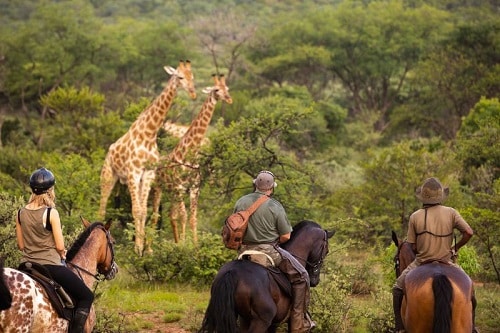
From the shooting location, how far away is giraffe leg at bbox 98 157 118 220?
677 inches

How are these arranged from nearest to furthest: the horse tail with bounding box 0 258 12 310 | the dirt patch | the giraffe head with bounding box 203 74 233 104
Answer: the horse tail with bounding box 0 258 12 310 → the dirt patch → the giraffe head with bounding box 203 74 233 104

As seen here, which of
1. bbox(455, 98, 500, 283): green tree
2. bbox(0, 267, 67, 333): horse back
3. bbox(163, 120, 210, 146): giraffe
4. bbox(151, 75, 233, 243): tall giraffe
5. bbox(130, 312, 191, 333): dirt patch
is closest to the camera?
bbox(0, 267, 67, 333): horse back

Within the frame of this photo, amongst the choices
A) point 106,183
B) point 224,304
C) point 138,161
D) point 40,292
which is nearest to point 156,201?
point 138,161

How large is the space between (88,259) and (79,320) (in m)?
0.73

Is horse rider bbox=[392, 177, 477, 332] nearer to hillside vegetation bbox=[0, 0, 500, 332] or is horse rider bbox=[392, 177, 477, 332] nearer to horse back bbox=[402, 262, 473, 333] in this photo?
horse back bbox=[402, 262, 473, 333]

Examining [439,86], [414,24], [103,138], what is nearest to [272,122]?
[103,138]

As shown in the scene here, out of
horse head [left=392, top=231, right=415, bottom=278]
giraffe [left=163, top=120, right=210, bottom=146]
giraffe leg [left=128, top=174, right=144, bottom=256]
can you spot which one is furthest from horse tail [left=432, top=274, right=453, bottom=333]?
giraffe [left=163, top=120, right=210, bottom=146]

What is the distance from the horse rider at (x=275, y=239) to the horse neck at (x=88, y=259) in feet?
4.71

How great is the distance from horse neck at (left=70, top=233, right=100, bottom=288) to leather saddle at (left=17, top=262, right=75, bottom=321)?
48cm

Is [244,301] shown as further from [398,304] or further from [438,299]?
[438,299]

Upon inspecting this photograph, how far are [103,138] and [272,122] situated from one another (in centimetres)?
1050

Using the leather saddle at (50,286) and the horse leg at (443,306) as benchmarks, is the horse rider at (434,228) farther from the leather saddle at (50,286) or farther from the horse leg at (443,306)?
the leather saddle at (50,286)

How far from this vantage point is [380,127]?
43.5 meters

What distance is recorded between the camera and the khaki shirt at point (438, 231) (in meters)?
8.19
